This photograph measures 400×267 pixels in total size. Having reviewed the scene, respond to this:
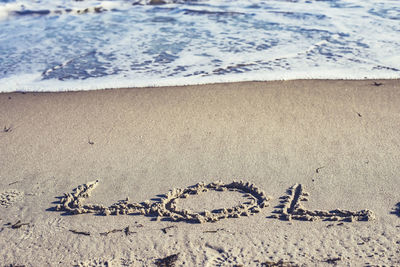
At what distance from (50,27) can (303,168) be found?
17.8 feet

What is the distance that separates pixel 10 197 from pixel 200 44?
3286 mm

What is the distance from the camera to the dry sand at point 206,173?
1992 millimetres

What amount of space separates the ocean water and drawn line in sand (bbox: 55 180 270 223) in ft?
5.67

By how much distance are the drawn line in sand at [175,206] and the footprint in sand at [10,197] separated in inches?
11.4

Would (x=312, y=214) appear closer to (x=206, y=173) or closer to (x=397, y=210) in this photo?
(x=397, y=210)

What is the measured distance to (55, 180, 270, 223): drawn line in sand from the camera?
2252 mm

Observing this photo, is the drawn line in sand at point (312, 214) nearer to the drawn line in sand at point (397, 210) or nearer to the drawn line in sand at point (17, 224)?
the drawn line in sand at point (397, 210)

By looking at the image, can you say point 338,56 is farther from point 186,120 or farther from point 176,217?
point 176,217

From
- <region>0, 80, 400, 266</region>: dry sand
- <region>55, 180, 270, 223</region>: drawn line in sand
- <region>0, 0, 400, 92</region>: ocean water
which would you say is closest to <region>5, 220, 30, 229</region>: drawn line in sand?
<region>0, 80, 400, 266</region>: dry sand

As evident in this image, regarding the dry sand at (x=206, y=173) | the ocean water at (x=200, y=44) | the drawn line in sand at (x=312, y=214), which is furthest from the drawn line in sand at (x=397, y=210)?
the ocean water at (x=200, y=44)

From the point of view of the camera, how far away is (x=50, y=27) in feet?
21.4

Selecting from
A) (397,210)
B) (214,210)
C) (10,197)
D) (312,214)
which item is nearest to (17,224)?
(10,197)

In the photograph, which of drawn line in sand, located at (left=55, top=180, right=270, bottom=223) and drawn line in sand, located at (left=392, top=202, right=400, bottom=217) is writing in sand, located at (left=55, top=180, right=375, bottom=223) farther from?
drawn line in sand, located at (left=392, top=202, right=400, bottom=217)

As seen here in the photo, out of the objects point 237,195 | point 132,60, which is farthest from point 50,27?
point 237,195
